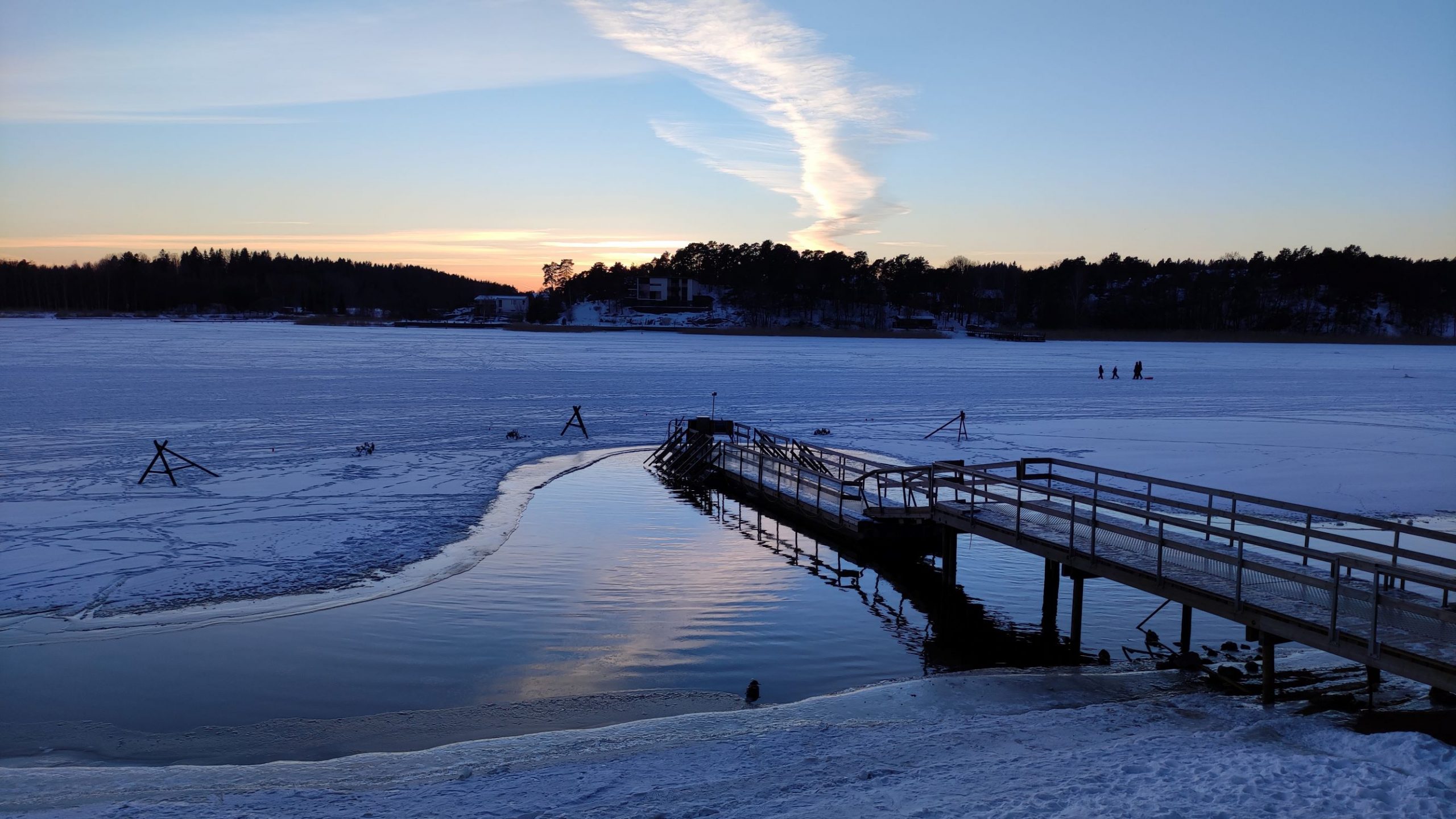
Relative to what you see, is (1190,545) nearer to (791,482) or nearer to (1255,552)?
(1255,552)

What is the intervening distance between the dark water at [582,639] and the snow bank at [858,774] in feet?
4.45

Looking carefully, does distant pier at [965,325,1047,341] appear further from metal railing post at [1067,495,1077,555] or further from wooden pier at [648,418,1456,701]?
metal railing post at [1067,495,1077,555]

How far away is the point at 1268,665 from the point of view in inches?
362

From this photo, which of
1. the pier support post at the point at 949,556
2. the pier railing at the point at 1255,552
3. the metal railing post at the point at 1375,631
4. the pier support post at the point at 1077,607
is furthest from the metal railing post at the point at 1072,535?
the metal railing post at the point at 1375,631

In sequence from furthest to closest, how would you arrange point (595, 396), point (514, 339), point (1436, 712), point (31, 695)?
point (514, 339), point (595, 396), point (31, 695), point (1436, 712)

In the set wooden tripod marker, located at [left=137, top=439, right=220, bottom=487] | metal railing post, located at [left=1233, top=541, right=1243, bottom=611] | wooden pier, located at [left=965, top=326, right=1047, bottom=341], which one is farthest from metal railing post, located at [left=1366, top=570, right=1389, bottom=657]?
wooden pier, located at [left=965, top=326, right=1047, bottom=341]

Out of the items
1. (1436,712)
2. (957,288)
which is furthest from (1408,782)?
(957,288)

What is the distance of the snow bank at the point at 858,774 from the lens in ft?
21.5

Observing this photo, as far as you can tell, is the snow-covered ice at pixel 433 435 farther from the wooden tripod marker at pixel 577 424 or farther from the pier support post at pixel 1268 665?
the pier support post at pixel 1268 665

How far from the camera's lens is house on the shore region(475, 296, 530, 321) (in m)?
189

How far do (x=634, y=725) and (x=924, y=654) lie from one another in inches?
165

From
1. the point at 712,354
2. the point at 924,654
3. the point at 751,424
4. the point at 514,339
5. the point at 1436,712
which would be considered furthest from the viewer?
the point at 514,339

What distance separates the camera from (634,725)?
29.1 ft

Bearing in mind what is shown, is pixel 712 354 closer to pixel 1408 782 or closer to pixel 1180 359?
pixel 1180 359
